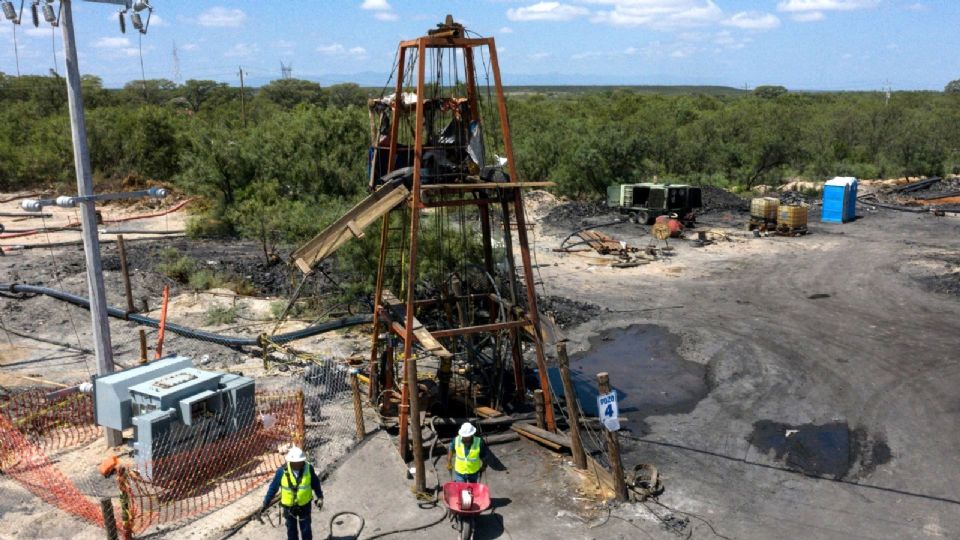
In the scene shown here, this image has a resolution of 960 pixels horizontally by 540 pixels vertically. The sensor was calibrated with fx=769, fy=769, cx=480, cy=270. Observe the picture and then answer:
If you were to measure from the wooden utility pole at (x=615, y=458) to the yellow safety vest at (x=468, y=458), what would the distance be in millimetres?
1928

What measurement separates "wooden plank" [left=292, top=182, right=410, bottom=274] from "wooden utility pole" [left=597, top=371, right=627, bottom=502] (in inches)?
179

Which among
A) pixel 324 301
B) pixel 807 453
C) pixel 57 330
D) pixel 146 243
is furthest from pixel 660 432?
pixel 146 243

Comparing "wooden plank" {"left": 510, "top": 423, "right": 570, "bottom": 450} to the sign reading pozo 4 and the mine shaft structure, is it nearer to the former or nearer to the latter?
the mine shaft structure

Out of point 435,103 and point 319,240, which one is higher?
point 435,103

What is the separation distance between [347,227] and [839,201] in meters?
34.5

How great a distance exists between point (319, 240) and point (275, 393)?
408 centimetres

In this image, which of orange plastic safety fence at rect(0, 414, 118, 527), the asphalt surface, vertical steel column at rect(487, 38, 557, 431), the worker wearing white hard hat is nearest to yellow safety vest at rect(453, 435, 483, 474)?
the worker wearing white hard hat

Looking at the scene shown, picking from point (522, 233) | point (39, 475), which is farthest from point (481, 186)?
point (39, 475)

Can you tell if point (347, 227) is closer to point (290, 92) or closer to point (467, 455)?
point (467, 455)

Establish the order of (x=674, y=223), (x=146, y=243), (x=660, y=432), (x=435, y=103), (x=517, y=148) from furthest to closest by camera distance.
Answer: (x=517, y=148)
(x=674, y=223)
(x=146, y=243)
(x=660, y=432)
(x=435, y=103)

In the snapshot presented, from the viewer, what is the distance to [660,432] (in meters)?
14.9

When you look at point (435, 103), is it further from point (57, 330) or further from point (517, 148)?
point (517, 148)

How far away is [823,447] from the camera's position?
46.5 ft

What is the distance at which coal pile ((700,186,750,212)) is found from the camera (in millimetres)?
43969
